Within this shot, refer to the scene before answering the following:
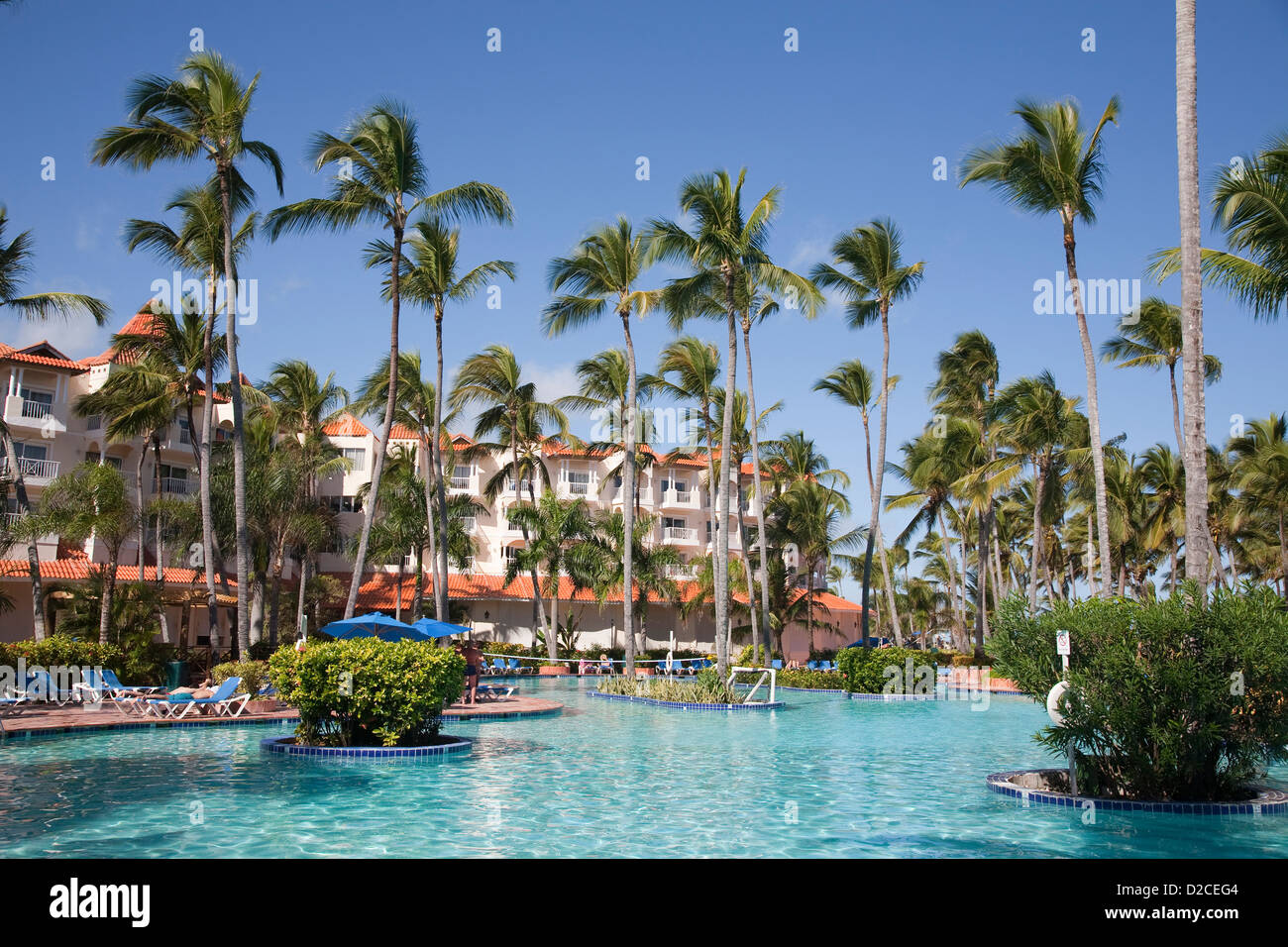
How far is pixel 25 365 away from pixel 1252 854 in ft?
136

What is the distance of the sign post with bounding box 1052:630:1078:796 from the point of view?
10891mm

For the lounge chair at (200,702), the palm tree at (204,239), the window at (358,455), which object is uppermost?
the palm tree at (204,239)

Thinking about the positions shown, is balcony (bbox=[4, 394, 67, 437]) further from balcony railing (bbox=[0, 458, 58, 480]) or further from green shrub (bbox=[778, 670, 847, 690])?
green shrub (bbox=[778, 670, 847, 690])

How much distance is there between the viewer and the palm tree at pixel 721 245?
27.5 metres

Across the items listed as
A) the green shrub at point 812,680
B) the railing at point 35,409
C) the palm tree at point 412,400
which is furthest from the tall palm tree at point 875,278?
the railing at point 35,409

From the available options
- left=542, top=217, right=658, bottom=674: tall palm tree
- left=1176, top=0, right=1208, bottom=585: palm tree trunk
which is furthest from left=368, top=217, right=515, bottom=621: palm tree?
left=1176, top=0, right=1208, bottom=585: palm tree trunk

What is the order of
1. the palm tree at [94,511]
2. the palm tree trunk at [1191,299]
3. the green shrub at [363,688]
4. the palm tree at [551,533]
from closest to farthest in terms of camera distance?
the palm tree trunk at [1191,299], the green shrub at [363,688], the palm tree at [94,511], the palm tree at [551,533]

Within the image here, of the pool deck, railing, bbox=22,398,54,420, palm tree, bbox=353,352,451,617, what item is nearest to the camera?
the pool deck

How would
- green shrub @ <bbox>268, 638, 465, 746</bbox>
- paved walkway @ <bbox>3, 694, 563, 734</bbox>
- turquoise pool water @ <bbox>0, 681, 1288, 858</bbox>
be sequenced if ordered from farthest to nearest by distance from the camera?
paved walkway @ <bbox>3, 694, 563, 734</bbox> < green shrub @ <bbox>268, 638, 465, 746</bbox> < turquoise pool water @ <bbox>0, 681, 1288, 858</bbox>

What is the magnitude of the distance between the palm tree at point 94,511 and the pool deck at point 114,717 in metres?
4.75

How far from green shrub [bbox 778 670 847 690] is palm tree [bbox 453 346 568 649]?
35.8ft

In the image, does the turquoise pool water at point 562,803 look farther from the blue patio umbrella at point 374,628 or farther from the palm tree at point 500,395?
the palm tree at point 500,395

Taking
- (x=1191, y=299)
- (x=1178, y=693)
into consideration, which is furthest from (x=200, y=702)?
(x=1191, y=299)
